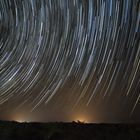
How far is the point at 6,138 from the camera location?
1178cm

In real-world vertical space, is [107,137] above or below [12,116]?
below

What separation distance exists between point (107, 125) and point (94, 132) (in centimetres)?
49

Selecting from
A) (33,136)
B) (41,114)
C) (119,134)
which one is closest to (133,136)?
(119,134)

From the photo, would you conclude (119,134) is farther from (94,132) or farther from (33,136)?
(33,136)

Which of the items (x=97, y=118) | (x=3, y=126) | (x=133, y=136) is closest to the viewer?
(x=133, y=136)

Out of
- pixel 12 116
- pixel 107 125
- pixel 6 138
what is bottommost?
pixel 6 138

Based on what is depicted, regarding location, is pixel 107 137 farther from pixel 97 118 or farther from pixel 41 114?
pixel 41 114

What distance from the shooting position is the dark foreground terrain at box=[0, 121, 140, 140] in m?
11.2

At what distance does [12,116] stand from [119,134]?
8.05m

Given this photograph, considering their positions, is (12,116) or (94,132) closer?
(94,132)

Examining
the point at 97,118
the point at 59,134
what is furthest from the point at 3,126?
the point at 97,118

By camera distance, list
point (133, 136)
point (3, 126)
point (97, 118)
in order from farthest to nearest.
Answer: point (97, 118) → point (3, 126) → point (133, 136)

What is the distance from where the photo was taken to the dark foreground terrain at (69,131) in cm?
1123

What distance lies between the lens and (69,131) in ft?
37.6
